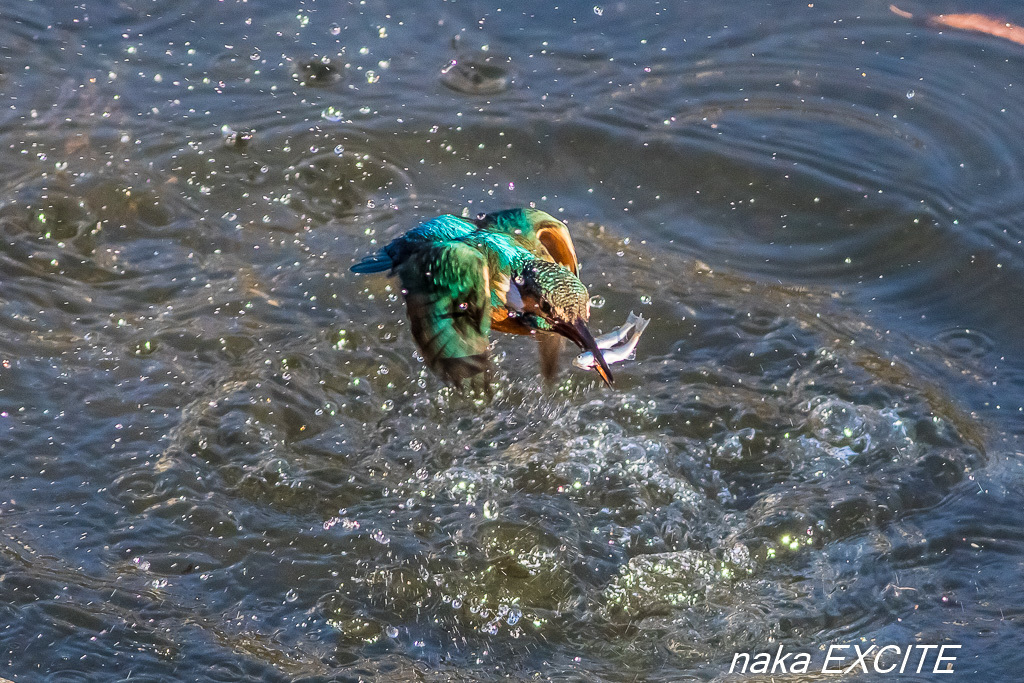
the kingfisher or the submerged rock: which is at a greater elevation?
the submerged rock

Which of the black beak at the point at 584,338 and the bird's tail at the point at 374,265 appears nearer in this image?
the black beak at the point at 584,338

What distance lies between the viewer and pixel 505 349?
5180 millimetres

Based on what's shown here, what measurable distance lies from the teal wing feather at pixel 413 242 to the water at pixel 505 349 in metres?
0.73

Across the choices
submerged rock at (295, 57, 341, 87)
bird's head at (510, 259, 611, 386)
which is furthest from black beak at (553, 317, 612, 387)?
submerged rock at (295, 57, 341, 87)

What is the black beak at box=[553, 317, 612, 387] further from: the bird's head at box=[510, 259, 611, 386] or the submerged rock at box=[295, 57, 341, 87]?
the submerged rock at box=[295, 57, 341, 87]

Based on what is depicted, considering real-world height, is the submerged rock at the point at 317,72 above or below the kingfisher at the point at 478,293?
above

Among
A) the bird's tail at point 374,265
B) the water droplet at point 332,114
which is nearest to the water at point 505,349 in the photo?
the water droplet at point 332,114

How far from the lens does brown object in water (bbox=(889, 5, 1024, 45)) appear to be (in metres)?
6.49

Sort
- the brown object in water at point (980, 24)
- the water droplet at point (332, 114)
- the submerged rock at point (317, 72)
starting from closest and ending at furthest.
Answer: the water droplet at point (332, 114) → the submerged rock at point (317, 72) → the brown object in water at point (980, 24)

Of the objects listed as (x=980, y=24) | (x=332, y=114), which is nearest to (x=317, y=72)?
(x=332, y=114)

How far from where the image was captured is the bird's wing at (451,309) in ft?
12.3

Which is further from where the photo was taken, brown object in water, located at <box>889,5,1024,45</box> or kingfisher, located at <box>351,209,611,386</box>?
Answer: brown object in water, located at <box>889,5,1024,45</box>

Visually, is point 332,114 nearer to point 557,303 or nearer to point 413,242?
point 413,242

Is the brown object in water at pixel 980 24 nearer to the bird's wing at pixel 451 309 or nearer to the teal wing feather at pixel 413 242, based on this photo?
the teal wing feather at pixel 413 242
